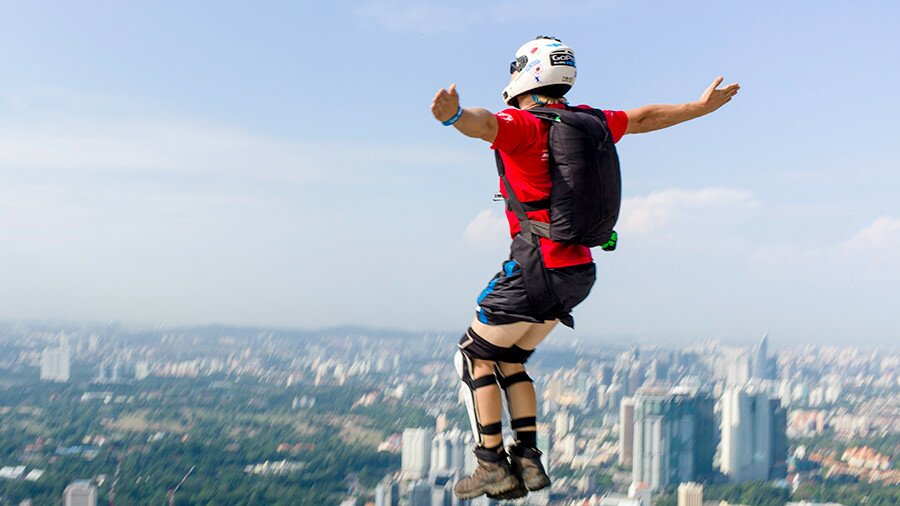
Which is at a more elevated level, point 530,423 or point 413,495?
point 530,423

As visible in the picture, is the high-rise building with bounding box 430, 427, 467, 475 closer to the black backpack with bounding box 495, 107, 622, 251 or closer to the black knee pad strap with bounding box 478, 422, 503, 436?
the black knee pad strap with bounding box 478, 422, 503, 436

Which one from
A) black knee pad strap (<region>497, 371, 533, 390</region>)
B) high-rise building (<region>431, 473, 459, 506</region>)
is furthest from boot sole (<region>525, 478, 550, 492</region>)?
high-rise building (<region>431, 473, 459, 506</region>)

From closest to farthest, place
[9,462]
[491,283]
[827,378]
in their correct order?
[491,283], [9,462], [827,378]

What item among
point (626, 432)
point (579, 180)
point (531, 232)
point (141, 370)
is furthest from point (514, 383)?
point (141, 370)

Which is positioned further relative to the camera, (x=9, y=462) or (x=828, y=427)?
(x=828, y=427)

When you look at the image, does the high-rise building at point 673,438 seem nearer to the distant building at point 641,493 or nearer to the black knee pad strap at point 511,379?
the distant building at point 641,493

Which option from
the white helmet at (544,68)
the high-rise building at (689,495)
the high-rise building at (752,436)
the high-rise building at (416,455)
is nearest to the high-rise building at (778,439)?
the high-rise building at (752,436)

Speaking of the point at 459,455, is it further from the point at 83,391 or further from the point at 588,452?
the point at 83,391

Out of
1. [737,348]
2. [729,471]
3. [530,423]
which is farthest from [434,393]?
[530,423]
